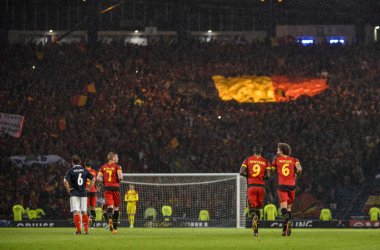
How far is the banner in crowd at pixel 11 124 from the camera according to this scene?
4491cm

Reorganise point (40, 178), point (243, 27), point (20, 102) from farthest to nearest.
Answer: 1. point (243, 27)
2. point (20, 102)
3. point (40, 178)

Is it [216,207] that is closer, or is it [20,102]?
[216,207]

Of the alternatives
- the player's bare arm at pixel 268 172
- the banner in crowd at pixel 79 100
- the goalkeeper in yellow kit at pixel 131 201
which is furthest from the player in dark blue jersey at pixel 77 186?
the banner in crowd at pixel 79 100

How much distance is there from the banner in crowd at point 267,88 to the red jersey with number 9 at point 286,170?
1001 inches

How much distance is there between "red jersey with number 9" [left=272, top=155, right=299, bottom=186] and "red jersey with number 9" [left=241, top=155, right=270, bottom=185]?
783mm

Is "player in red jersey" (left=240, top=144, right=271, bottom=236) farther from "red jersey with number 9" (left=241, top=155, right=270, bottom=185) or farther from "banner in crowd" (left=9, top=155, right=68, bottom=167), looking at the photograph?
"banner in crowd" (left=9, top=155, right=68, bottom=167)

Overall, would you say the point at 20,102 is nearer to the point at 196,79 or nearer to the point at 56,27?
the point at 196,79

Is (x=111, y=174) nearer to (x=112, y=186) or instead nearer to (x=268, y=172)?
(x=112, y=186)

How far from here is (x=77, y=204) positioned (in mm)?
25688

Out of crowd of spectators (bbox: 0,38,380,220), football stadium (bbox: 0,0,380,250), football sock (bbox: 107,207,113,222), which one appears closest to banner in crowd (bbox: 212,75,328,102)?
football stadium (bbox: 0,0,380,250)

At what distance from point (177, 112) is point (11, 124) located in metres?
8.16

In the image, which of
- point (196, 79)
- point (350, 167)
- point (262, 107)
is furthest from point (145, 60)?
point (350, 167)

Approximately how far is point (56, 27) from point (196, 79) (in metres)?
19.5

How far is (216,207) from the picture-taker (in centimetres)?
3678
